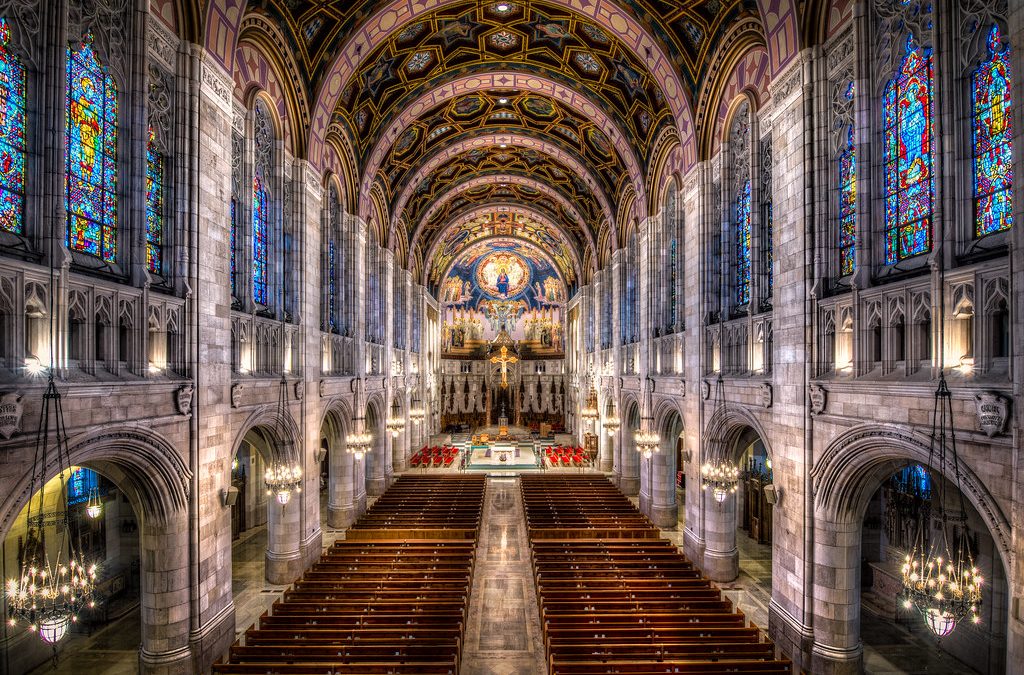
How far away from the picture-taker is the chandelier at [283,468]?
597 inches

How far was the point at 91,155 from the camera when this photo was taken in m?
9.73

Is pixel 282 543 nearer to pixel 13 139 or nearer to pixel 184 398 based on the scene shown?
pixel 184 398

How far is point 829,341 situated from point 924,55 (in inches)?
217

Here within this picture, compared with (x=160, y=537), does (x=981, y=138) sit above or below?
above

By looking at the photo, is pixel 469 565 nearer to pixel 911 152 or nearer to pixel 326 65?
pixel 911 152

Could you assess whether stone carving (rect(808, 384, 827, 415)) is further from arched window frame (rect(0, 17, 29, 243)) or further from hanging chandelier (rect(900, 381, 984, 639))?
arched window frame (rect(0, 17, 29, 243))

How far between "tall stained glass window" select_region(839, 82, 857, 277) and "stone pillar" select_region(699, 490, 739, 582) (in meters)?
9.00

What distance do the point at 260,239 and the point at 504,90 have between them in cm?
1629

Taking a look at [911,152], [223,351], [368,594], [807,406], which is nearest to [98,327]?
[223,351]

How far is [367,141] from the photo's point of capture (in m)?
24.5

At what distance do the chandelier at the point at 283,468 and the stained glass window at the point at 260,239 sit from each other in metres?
2.73

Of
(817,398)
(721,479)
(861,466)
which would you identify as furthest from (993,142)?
(721,479)

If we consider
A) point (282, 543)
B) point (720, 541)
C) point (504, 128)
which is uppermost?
point (504, 128)

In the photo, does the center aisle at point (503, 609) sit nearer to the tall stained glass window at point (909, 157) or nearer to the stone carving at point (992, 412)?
the stone carving at point (992, 412)
